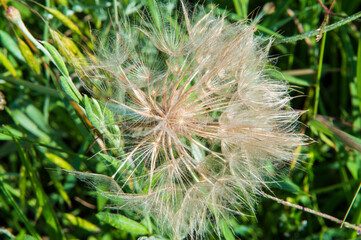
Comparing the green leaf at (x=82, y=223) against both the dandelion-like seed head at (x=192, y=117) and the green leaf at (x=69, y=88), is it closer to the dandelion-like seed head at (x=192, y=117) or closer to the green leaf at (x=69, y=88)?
the dandelion-like seed head at (x=192, y=117)

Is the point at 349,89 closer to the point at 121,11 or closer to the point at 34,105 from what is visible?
the point at 121,11

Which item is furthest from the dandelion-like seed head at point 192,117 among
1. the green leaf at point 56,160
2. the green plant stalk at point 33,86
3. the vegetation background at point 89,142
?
the green leaf at point 56,160

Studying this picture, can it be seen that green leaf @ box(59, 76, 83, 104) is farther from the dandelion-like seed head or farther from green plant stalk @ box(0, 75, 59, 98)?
green plant stalk @ box(0, 75, 59, 98)

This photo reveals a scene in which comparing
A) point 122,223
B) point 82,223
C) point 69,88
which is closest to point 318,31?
point 69,88

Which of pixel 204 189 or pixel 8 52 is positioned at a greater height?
pixel 8 52

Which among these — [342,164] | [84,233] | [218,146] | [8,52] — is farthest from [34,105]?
[342,164]

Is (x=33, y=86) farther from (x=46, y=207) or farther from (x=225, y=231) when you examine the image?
(x=225, y=231)
